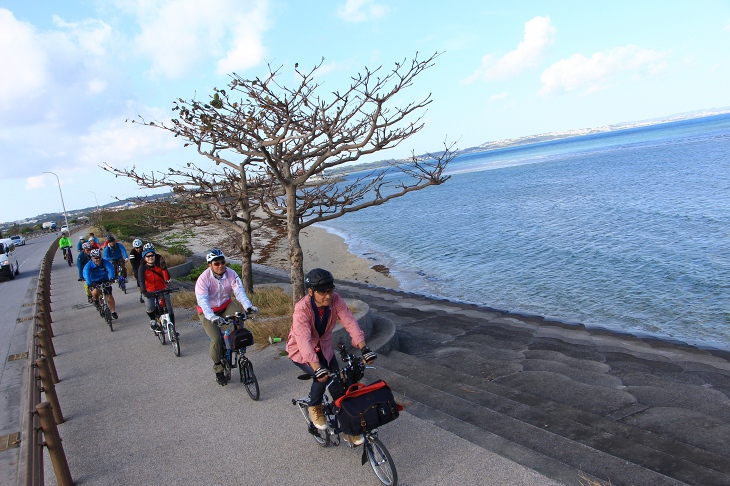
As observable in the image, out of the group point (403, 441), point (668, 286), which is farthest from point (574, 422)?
point (668, 286)

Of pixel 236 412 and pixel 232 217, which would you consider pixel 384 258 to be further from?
pixel 236 412

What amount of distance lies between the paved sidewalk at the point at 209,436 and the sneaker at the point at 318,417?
0.29m

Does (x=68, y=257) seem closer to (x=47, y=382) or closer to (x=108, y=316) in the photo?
(x=108, y=316)

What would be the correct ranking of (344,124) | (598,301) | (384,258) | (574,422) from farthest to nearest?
(384,258)
(598,301)
(344,124)
(574,422)

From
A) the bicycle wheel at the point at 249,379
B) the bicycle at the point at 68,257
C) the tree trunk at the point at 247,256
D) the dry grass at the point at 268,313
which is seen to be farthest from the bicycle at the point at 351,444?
the bicycle at the point at 68,257

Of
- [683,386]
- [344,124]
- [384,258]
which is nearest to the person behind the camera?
[683,386]

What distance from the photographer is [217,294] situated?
728cm

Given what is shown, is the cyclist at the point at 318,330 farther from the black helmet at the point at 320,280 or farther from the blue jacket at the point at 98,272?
the blue jacket at the point at 98,272

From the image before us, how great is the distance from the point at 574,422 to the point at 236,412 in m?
3.76

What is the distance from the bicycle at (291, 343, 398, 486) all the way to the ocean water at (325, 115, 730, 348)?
37.4 ft

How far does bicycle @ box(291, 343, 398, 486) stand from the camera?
4.27 meters

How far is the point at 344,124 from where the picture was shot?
9.95 m

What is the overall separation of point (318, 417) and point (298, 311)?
1019 mm

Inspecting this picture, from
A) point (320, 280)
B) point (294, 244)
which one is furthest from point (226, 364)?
point (320, 280)
